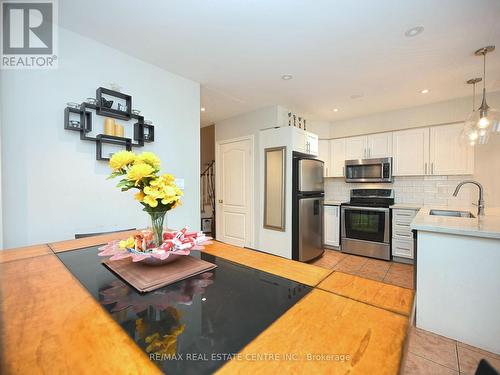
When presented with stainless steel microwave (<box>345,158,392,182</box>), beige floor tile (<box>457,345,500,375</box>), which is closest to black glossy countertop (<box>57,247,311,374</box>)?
beige floor tile (<box>457,345,500,375</box>)

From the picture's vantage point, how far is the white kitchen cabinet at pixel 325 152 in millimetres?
4344

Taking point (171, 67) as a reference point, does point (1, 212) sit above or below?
below

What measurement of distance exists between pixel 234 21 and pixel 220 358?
208cm

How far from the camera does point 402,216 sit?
3322 mm

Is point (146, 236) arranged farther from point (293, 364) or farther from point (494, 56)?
point (494, 56)

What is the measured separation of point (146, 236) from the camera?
95cm

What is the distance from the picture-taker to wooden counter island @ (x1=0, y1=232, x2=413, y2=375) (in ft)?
1.45

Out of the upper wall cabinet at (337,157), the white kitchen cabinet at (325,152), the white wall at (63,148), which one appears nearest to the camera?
the white wall at (63,148)

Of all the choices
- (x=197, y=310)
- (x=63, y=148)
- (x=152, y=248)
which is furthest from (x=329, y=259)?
(x=63, y=148)

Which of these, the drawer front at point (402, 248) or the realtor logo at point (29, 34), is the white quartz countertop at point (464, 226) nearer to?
the drawer front at point (402, 248)

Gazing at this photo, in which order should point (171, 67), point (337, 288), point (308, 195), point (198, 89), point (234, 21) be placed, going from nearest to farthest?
point (337, 288) < point (234, 21) < point (171, 67) < point (198, 89) < point (308, 195)

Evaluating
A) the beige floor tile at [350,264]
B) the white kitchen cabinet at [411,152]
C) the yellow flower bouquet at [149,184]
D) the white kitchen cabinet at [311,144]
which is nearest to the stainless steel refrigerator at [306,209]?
the white kitchen cabinet at [311,144]

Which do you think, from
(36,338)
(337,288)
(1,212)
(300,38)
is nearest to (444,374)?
(337,288)

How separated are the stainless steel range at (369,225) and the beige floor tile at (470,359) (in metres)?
1.94
